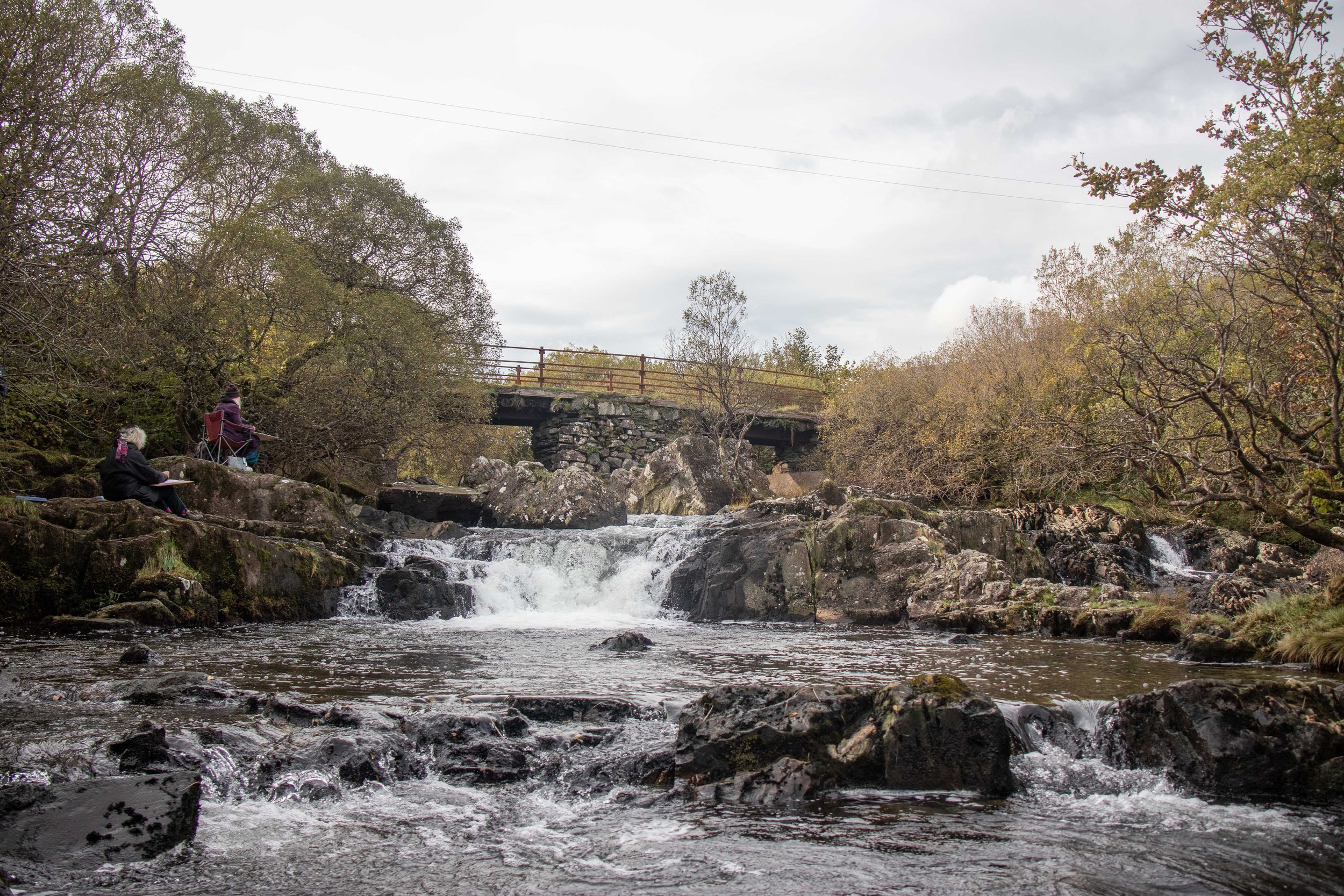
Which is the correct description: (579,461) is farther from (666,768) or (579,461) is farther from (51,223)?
(666,768)

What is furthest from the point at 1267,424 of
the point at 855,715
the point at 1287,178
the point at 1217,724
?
the point at 855,715

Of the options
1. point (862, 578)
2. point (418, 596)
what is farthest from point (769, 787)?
point (862, 578)

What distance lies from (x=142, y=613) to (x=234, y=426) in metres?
4.99

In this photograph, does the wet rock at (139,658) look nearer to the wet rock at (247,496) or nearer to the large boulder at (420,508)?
the wet rock at (247,496)

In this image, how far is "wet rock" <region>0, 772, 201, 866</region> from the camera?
3.72 meters

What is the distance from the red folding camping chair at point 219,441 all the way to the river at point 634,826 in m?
6.75

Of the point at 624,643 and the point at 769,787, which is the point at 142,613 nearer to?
the point at 624,643

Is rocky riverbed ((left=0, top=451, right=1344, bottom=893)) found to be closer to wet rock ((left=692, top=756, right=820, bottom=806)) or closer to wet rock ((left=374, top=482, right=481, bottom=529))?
wet rock ((left=692, top=756, right=820, bottom=806))

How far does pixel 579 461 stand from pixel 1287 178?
2215 centimetres

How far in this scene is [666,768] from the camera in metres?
5.34

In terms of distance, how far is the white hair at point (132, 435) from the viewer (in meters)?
11.1

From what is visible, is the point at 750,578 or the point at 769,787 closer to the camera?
the point at 769,787

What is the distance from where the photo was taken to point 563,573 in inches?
634

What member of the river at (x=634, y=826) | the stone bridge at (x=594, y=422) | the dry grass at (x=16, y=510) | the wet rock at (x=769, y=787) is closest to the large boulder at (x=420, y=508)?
the stone bridge at (x=594, y=422)
